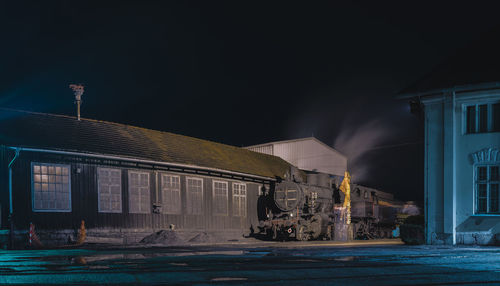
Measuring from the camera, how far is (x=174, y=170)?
79.7 ft

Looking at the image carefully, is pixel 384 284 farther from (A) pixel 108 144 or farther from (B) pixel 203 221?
(B) pixel 203 221

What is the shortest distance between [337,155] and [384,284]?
38.6 metres

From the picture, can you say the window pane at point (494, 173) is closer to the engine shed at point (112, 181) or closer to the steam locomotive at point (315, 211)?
the steam locomotive at point (315, 211)

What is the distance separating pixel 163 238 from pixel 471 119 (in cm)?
1420

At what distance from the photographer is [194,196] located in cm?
2533

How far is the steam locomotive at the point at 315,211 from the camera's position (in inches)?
1048

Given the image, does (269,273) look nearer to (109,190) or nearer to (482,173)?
(482,173)

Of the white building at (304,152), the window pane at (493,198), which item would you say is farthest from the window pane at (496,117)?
the white building at (304,152)

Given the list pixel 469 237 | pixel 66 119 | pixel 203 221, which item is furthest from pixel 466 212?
pixel 66 119

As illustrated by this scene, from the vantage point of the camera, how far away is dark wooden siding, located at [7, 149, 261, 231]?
18.2m

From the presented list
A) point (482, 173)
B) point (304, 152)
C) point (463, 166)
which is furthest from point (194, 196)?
point (304, 152)

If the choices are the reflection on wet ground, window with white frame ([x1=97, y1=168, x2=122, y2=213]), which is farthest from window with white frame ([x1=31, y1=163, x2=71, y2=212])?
the reflection on wet ground

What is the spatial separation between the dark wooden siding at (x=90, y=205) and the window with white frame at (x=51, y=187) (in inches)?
7.6

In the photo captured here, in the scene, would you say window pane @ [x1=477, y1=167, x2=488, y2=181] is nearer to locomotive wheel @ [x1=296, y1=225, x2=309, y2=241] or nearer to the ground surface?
the ground surface
